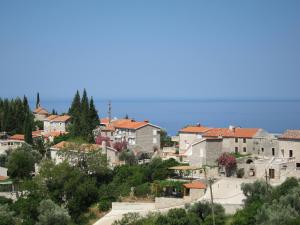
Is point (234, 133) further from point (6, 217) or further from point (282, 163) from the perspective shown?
point (6, 217)

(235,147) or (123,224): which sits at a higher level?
(235,147)

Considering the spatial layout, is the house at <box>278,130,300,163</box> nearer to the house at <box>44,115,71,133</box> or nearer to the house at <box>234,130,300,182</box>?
the house at <box>234,130,300,182</box>

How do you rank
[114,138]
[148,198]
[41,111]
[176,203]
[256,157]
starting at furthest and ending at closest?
1. [41,111]
2. [114,138]
3. [256,157]
4. [148,198]
5. [176,203]

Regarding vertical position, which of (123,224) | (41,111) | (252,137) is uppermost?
(41,111)

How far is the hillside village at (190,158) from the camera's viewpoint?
36.2 metres

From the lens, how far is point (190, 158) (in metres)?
46.1

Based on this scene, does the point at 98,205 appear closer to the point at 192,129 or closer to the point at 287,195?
the point at 287,195

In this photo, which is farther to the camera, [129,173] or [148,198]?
[129,173]

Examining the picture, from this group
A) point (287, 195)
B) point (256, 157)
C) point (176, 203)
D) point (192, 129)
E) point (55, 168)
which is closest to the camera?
point (287, 195)

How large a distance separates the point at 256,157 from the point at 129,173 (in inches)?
460

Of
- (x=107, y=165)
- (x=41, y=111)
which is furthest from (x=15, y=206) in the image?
(x=41, y=111)

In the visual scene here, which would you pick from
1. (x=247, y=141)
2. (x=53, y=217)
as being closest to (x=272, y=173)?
(x=247, y=141)

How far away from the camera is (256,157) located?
147 ft

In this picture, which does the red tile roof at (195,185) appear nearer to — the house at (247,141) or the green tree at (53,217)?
the green tree at (53,217)
